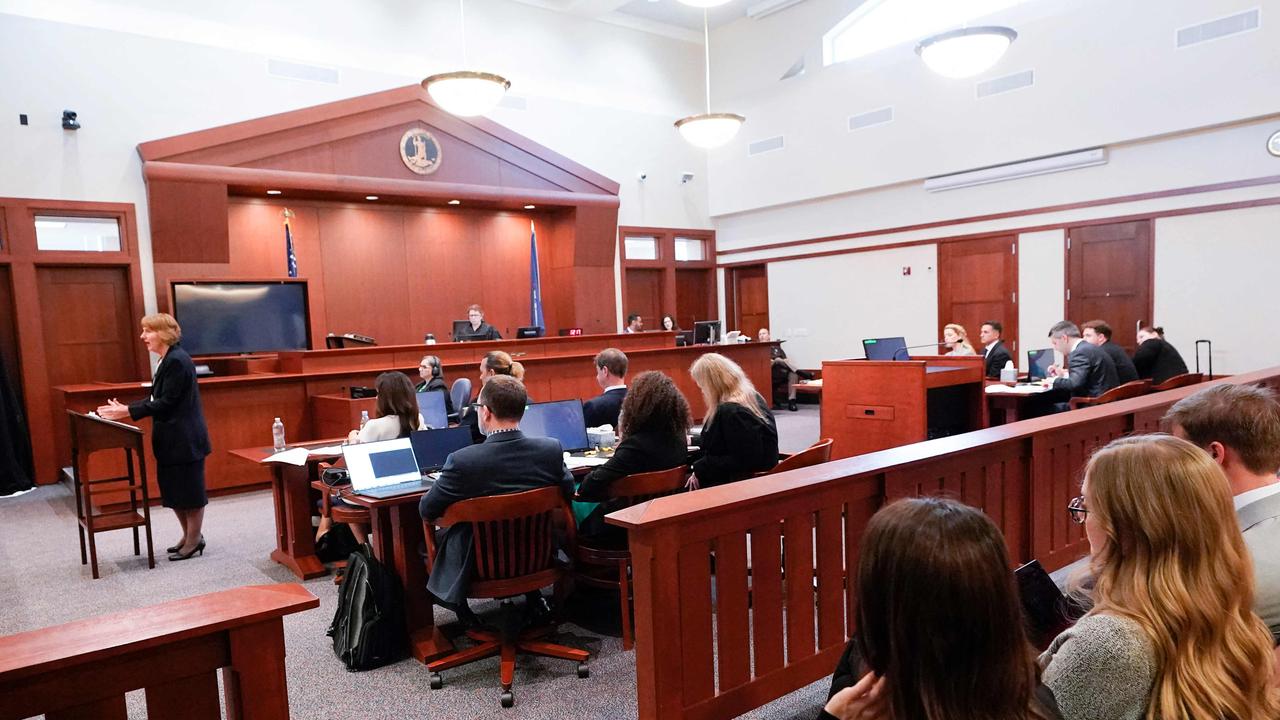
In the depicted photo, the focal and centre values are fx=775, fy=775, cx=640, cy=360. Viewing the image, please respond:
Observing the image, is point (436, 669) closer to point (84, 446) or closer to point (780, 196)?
point (84, 446)

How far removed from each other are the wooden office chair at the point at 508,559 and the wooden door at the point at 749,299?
10050mm

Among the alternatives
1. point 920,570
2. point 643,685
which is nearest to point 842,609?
point 643,685

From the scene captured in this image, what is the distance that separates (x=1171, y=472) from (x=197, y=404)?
198 inches

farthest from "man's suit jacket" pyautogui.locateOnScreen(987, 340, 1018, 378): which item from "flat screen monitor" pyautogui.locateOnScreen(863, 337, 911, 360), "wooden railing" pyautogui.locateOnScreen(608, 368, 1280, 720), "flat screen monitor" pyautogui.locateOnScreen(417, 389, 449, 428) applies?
"flat screen monitor" pyautogui.locateOnScreen(417, 389, 449, 428)

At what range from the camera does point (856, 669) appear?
1265 millimetres

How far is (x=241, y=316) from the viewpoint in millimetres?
8406

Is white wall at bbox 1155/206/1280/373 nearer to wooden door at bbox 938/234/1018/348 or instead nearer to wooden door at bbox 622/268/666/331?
wooden door at bbox 938/234/1018/348

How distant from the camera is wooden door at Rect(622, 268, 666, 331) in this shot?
1218 cm

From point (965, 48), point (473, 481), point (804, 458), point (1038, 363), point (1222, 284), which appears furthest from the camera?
point (1222, 284)

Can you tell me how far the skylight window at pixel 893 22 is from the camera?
961 cm

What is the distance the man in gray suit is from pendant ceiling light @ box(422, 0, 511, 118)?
6.62 m

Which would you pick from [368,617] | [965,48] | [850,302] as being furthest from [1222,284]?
[368,617]

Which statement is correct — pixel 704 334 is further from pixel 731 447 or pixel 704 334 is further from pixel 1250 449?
pixel 1250 449

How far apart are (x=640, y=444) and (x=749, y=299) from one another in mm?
10095
